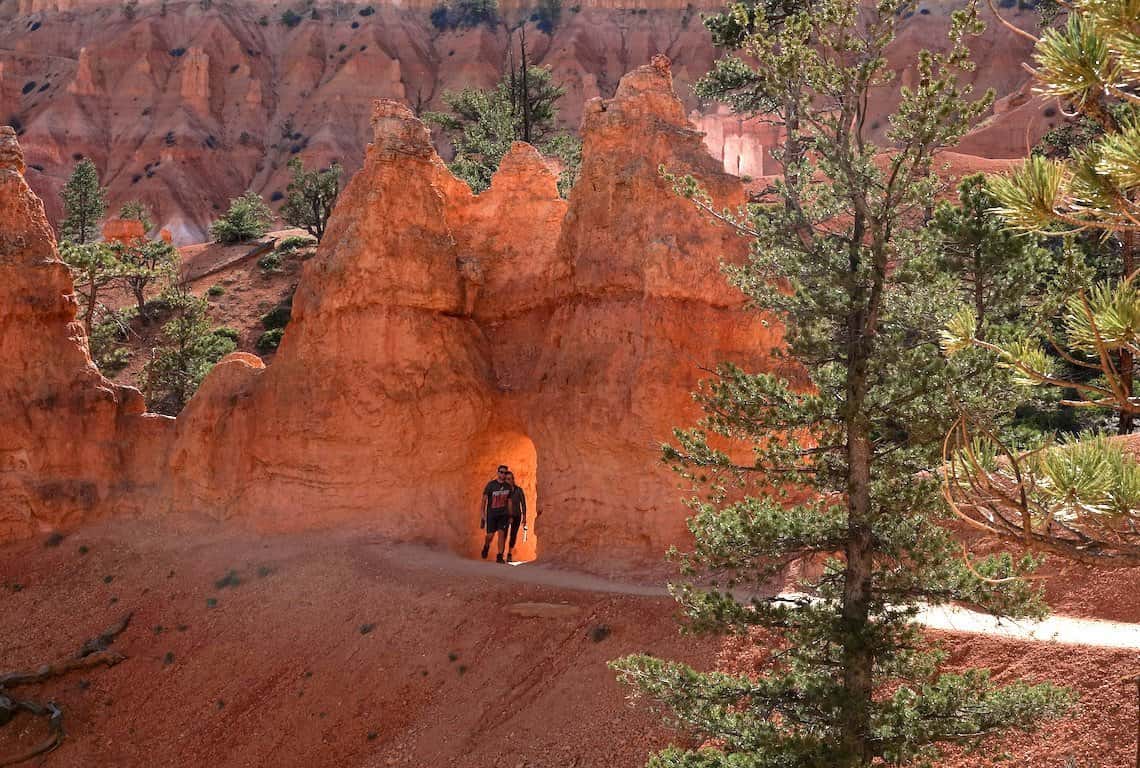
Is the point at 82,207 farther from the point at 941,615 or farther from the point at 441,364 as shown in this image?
the point at 941,615

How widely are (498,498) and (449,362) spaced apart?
→ 2652 mm

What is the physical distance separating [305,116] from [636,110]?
6839 centimetres

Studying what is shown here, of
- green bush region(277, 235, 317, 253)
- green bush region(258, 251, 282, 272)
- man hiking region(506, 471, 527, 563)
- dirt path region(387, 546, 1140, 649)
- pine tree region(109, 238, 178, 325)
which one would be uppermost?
green bush region(277, 235, 317, 253)

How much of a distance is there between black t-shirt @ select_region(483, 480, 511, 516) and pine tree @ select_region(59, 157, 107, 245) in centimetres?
4611

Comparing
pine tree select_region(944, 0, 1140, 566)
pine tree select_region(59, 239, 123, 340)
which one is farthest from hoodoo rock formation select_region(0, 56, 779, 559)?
pine tree select_region(944, 0, 1140, 566)

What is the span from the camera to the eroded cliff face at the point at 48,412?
1983 centimetres

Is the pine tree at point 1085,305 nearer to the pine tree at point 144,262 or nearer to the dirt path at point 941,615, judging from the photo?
the dirt path at point 941,615

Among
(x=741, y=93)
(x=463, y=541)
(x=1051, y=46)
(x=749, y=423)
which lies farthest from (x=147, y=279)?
(x=1051, y=46)

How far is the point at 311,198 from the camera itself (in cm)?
5131

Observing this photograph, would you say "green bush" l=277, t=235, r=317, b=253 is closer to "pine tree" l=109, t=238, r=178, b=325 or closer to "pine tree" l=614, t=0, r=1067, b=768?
"pine tree" l=109, t=238, r=178, b=325

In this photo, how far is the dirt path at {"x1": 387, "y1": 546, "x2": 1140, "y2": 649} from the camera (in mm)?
12789

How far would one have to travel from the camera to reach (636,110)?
59.2 feet

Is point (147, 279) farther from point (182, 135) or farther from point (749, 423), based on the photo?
point (749, 423)

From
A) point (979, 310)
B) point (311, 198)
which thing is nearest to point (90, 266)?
point (311, 198)
